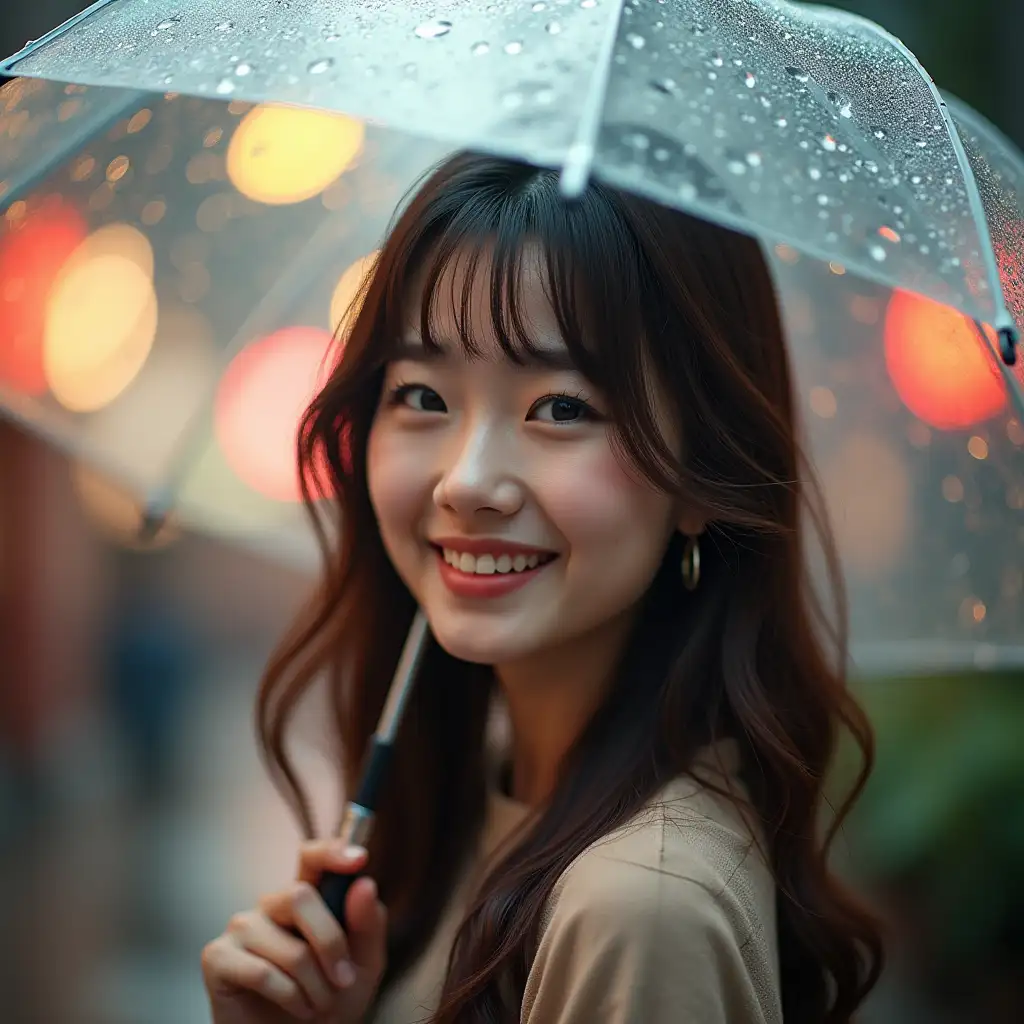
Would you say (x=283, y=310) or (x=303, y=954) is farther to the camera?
(x=283, y=310)

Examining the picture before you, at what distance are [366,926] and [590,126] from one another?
3.94 feet

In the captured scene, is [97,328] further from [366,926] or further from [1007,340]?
[1007,340]

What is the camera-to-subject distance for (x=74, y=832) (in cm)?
678

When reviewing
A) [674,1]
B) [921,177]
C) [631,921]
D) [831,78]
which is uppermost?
[674,1]

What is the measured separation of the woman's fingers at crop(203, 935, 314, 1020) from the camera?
174 cm

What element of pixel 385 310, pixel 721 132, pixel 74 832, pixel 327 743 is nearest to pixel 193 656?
pixel 74 832

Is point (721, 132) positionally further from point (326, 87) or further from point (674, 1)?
point (326, 87)

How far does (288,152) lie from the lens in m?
2.36

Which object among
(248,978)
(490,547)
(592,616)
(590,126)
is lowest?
(248,978)

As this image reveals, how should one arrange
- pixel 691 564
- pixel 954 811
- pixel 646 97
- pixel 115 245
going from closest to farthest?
pixel 646 97
pixel 691 564
pixel 115 245
pixel 954 811

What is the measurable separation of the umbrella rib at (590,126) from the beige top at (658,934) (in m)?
0.81

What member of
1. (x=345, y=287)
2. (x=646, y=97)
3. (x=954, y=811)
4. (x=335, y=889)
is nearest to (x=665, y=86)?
(x=646, y=97)

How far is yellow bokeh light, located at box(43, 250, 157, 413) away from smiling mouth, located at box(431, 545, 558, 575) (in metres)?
1.06

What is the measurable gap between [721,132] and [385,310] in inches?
26.4
